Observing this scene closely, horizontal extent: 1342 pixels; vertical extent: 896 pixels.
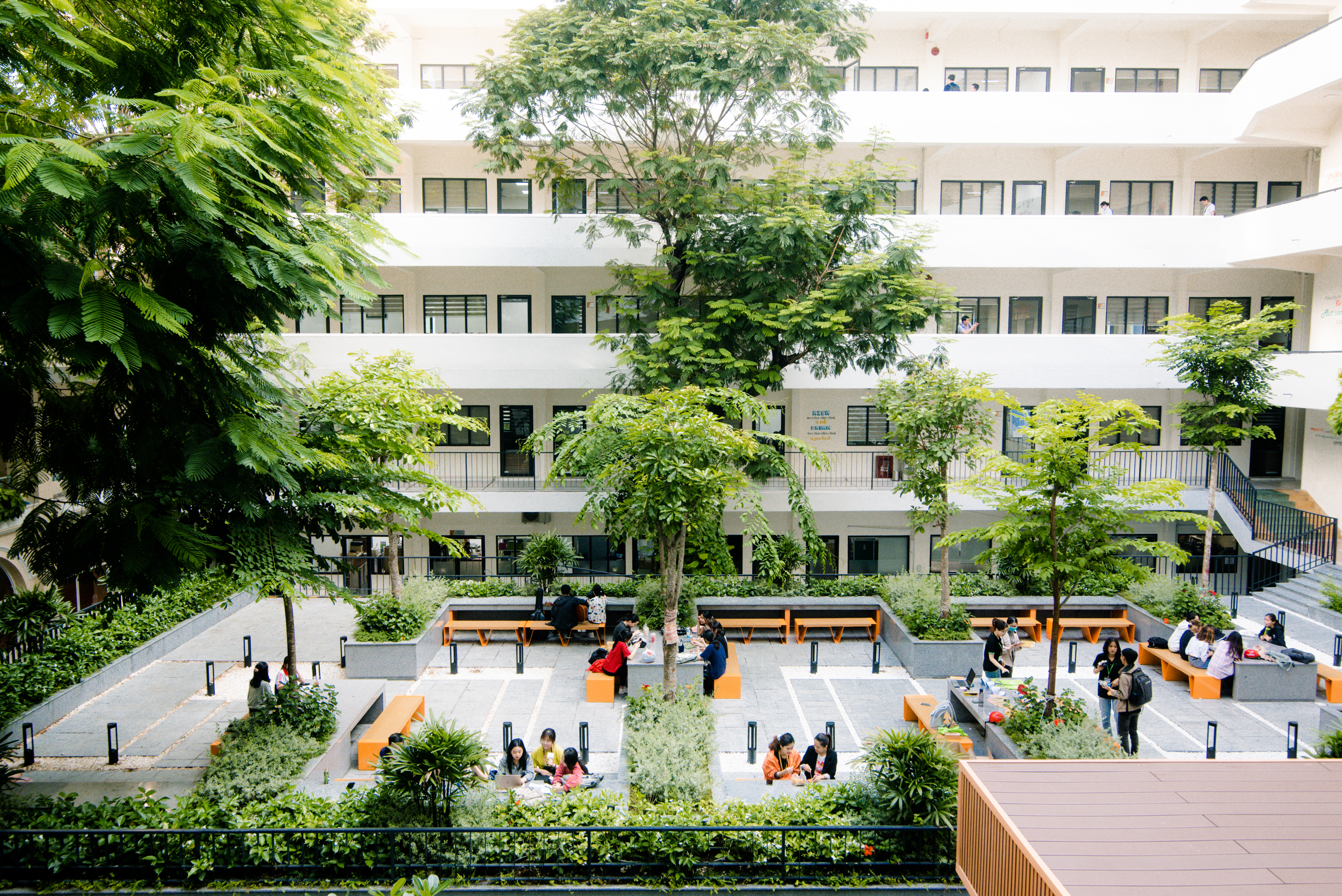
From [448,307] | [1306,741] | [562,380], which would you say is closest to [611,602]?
[562,380]

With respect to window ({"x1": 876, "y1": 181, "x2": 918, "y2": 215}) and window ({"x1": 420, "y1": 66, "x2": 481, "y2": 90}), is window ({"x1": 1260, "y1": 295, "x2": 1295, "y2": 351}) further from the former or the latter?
window ({"x1": 420, "y1": 66, "x2": 481, "y2": 90})

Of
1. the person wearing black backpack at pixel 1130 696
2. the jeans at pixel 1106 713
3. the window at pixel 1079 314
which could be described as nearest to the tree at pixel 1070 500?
the person wearing black backpack at pixel 1130 696

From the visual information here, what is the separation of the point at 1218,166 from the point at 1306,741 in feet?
54.8

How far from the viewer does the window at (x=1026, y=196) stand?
76.3ft

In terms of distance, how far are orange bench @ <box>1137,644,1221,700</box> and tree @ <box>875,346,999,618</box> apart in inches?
158

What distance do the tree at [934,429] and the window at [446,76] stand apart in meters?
14.9

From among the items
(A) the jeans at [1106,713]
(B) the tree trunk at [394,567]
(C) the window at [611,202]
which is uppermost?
(C) the window at [611,202]

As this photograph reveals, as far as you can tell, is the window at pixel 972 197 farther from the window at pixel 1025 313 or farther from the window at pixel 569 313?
the window at pixel 569 313

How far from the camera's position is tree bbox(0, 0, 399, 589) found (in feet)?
19.9

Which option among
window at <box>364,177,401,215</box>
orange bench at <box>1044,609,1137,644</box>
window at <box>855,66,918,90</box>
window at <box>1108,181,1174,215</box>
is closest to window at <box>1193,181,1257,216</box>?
window at <box>1108,181,1174,215</box>

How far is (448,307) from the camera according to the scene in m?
23.4

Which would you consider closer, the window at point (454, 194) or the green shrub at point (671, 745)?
the green shrub at point (671, 745)

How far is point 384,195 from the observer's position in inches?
723

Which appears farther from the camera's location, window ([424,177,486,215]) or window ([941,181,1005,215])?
window ([941,181,1005,215])
